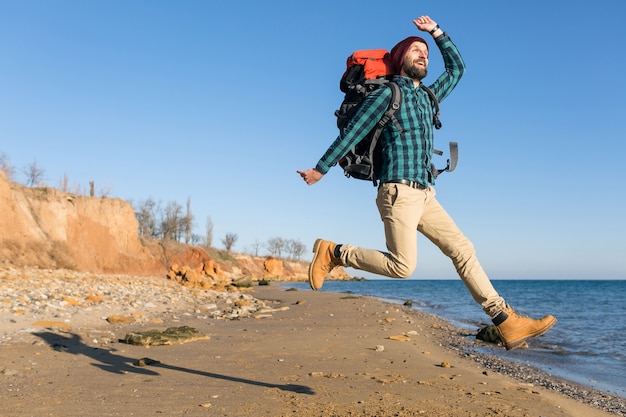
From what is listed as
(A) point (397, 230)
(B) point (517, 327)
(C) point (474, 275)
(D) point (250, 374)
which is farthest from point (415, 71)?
(D) point (250, 374)

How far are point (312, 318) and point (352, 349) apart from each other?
4.99 meters

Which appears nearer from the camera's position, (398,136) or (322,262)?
(398,136)

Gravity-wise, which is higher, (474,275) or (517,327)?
(474,275)

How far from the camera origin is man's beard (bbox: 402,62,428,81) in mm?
3902

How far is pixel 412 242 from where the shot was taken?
12.6ft

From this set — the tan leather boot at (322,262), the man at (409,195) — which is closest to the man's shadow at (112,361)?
the tan leather boot at (322,262)

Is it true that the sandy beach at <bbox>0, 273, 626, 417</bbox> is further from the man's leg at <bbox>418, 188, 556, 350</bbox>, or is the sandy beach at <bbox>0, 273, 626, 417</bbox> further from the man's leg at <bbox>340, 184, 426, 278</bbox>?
the man's leg at <bbox>340, 184, 426, 278</bbox>

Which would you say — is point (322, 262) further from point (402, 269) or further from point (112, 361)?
point (112, 361)

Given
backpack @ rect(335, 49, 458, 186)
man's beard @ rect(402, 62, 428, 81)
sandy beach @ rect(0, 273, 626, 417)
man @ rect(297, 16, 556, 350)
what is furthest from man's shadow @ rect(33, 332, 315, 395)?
man's beard @ rect(402, 62, 428, 81)

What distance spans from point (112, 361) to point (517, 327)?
15.4ft

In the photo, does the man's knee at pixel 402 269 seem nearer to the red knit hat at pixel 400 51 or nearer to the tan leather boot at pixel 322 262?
the tan leather boot at pixel 322 262

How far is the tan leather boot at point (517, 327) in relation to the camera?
387 centimetres

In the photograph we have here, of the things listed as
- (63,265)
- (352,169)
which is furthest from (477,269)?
(63,265)

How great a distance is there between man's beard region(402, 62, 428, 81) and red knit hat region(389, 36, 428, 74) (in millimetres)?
61
